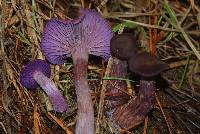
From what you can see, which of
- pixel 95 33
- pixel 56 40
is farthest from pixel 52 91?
pixel 95 33

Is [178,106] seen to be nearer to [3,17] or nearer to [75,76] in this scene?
[75,76]

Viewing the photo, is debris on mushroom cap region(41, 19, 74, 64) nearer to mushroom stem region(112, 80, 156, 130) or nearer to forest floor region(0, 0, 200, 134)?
forest floor region(0, 0, 200, 134)

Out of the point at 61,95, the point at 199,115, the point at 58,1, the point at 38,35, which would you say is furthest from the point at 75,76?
the point at 199,115

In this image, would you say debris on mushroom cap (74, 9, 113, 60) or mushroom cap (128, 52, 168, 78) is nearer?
mushroom cap (128, 52, 168, 78)

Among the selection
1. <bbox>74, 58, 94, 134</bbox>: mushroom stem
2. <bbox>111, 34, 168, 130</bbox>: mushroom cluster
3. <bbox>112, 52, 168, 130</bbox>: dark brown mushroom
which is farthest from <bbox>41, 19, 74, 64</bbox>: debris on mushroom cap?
<bbox>112, 52, 168, 130</bbox>: dark brown mushroom

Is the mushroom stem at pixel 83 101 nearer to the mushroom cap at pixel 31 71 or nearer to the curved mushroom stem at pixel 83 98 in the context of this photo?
the curved mushroom stem at pixel 83 98
